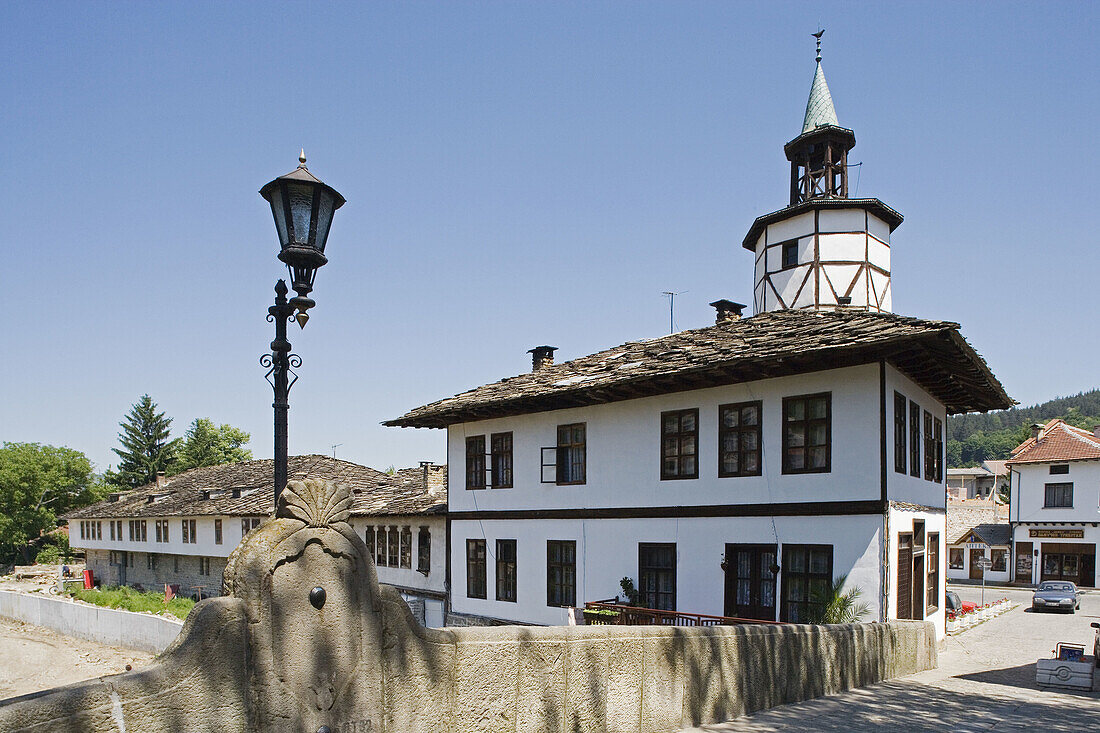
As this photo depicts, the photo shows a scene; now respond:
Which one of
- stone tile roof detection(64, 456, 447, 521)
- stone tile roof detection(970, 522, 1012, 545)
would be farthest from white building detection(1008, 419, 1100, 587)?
stone tile roof detection(64, 456, 447, 521)

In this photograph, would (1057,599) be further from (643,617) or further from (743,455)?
(643,617)

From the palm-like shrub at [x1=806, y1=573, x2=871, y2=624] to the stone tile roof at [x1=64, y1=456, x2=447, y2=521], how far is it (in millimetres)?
13842

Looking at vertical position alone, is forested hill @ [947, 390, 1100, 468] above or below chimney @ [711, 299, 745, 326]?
below

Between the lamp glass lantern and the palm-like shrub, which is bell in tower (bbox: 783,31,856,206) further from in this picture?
the lamp glass lantern

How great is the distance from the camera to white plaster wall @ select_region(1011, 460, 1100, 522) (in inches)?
1626

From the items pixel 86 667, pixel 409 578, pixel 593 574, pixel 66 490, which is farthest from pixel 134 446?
pixel 593 574

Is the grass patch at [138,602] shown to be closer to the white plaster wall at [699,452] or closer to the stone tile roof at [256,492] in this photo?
the stone tile roof at [256,492]

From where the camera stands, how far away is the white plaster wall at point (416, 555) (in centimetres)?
2625

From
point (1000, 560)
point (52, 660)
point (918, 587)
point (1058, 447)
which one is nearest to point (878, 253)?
point (918, 587)

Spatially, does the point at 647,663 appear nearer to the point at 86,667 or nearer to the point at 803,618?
the point at 803,618

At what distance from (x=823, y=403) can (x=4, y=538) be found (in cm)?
6836

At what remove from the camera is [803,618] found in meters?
15.3

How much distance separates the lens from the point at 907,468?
16.5 m

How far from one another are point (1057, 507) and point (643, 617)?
120 ft
